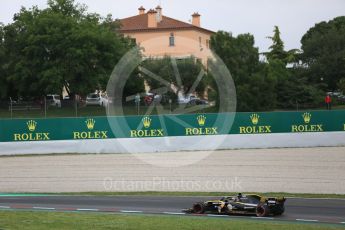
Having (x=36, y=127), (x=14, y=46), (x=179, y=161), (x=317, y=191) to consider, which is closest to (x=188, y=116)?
(x=179, y=161)

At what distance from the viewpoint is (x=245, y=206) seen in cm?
1897

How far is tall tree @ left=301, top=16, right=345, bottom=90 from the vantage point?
257 ft

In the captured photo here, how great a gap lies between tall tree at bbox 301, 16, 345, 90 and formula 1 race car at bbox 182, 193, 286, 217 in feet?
196

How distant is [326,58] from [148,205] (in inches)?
2432


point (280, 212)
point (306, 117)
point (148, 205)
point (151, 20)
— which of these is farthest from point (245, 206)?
point (151, 20)

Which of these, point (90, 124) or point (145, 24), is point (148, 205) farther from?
point (145, 24)

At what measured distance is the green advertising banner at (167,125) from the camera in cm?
3838

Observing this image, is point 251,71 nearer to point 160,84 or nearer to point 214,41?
point 214,41

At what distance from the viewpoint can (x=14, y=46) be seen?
63.6 metres

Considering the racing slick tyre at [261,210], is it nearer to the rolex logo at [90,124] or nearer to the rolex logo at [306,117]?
the rolex logo at [90,124]

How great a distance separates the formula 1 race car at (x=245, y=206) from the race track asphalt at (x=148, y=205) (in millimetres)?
321

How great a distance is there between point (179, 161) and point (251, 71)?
19.6m

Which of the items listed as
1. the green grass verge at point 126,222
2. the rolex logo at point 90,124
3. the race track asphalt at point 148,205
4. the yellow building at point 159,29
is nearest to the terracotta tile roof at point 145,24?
the yellow building at point 159,29

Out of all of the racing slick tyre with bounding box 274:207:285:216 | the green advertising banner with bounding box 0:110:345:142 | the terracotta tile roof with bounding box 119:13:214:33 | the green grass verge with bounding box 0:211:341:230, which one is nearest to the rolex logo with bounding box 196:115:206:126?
the green advertising banner with bounding box 0:110:345:142
